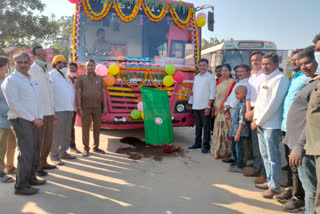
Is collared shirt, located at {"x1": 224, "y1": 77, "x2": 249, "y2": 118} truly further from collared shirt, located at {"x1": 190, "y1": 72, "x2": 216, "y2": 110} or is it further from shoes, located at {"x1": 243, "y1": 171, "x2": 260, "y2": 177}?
shoes, located at {"x1": 243, "y1": 171, "x2": 260, "y2": 177}

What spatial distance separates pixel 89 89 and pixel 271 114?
3.21m

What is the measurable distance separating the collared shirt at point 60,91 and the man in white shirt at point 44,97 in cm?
18

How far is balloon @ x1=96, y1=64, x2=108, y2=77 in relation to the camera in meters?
4.62

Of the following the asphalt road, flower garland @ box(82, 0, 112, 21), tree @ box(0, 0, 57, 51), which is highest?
tree @ box(0, 0, 57, 51)

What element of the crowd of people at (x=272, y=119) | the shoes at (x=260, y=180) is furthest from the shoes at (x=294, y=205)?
the shoes at (x=260, y=180)

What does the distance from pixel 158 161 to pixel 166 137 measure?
0.67 m

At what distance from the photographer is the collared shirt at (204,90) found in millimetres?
4938

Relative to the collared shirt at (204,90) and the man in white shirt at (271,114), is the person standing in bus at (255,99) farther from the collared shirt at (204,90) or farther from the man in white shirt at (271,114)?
the collared shirt at (204,90)

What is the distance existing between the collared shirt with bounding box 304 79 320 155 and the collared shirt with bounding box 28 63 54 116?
3.43 meters

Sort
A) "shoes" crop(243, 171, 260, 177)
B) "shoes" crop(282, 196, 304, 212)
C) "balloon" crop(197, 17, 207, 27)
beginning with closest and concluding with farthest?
"shoes" crop(282, 196, 304, 212), "shoes" crop(243, 171, 260, 177), "balloon" crop(197, 17, 207, 27)

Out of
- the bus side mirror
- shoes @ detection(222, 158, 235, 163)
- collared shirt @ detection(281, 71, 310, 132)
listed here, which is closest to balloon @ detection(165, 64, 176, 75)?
the bus side mirror

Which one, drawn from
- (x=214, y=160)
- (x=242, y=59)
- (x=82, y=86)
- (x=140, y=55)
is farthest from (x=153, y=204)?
(x=242, y=59)

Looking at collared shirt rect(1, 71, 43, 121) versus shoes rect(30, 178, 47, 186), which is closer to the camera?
collared shirt rect(1, 71, 43, 121)

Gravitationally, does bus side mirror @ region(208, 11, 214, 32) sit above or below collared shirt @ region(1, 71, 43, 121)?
above
